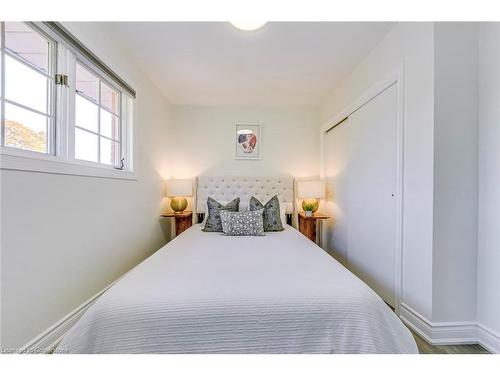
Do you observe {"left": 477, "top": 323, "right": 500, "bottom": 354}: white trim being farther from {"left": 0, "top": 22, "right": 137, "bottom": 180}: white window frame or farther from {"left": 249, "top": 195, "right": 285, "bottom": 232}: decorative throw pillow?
{"left": 0, "top": 22, "right": 137, "bottom": 180}: white window frame

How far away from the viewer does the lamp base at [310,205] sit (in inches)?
135

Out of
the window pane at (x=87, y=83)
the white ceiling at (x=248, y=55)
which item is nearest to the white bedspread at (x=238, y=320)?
the window pane at (x=87, y=83)

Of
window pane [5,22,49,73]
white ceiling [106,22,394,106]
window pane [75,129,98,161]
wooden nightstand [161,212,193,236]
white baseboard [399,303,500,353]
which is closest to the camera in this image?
window pane [5,22,49,73]

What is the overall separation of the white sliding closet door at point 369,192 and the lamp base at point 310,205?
311 mm

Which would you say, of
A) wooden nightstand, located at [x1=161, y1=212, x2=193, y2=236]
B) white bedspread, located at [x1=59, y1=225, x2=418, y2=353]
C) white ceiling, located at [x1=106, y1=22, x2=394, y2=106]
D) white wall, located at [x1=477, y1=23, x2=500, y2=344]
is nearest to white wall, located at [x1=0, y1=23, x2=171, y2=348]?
white ceiling, located at [x1=106, y1=22, x2=394, y2=106]

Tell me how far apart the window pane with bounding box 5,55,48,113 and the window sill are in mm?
313

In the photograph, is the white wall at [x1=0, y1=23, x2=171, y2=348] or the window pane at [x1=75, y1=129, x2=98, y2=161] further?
the window pane at [x1=75, y1=129, x2=98, y2=161]

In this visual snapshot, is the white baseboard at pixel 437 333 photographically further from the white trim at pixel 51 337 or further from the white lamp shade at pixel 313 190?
the white lamp shade at pixel 313 190

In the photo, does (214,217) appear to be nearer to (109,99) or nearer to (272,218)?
(272,218)

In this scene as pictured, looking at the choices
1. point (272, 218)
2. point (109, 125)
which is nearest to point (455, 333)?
point (272, 218)

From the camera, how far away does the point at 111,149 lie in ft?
7.70

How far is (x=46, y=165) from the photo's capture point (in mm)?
1444

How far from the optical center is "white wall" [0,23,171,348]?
126 cm

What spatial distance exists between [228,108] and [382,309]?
10.8ft
